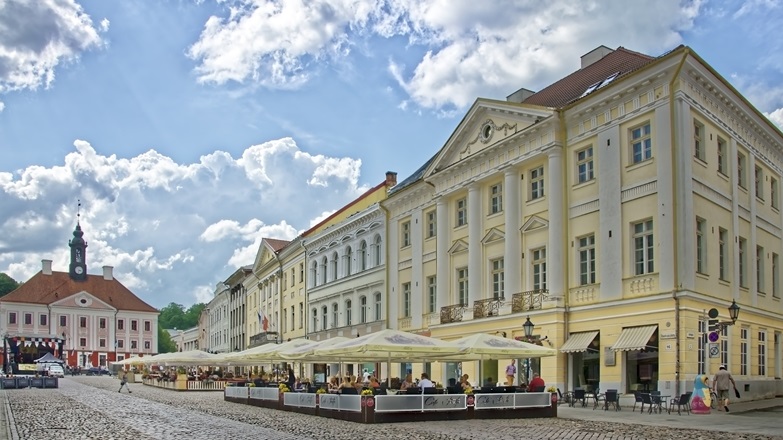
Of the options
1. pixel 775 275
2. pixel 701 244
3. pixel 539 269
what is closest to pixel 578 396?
pixel 701 244

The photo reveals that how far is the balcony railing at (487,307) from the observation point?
114ft

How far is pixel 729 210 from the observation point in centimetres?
3030

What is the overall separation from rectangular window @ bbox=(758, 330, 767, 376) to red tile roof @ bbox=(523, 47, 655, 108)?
1080 centimetres

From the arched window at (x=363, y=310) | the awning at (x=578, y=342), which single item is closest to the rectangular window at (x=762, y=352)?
the awning at (x=578, y=342)

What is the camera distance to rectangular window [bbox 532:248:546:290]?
108 ft

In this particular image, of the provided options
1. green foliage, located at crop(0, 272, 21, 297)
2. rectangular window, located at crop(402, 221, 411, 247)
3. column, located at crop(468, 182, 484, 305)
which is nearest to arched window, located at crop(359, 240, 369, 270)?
rectangular window, located at crop(402, 221, 411, 247)

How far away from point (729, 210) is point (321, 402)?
15.8m

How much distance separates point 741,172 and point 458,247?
12.3 meters

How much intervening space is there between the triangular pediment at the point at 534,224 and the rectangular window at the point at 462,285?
5.07 metres

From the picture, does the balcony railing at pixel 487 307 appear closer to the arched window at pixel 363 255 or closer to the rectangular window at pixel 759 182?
the rectangular window at pixel 759 182

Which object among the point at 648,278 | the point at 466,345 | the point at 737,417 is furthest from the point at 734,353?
the point at 466,345

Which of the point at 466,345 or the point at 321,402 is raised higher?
the point at 466,345

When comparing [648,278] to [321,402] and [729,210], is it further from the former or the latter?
[321,402]

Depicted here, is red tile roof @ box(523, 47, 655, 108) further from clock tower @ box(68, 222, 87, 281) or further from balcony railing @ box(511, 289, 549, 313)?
clock tower @ box(68, 222, 87, 281)
